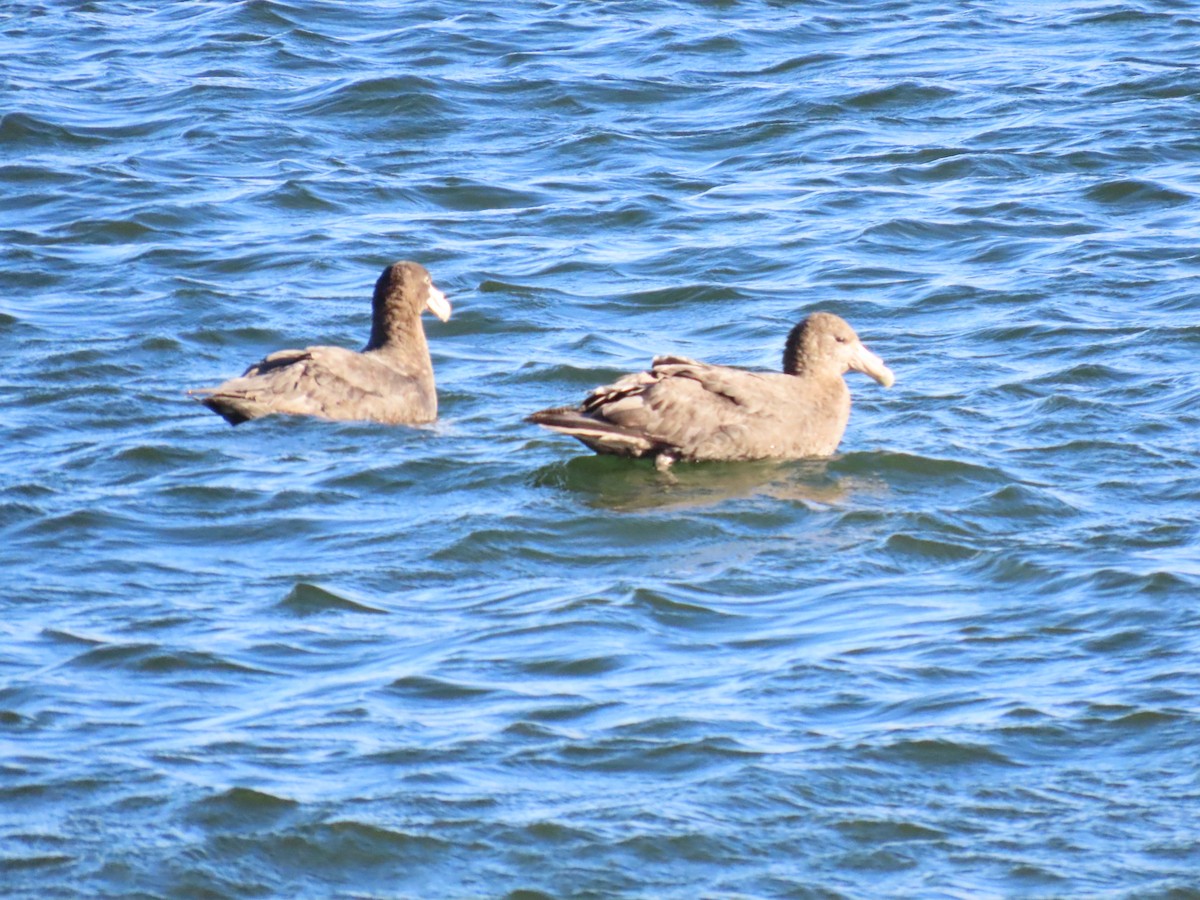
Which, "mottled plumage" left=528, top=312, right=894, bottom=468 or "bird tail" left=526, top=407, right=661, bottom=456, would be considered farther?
"mottled plumage" left=528, top=312, right=894, bottom=468

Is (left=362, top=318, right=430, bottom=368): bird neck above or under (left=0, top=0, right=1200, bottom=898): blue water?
above

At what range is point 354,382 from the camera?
12148 millimetres

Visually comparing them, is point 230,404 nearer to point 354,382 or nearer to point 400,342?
point 354,382

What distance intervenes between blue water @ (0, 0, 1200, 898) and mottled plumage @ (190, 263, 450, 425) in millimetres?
152

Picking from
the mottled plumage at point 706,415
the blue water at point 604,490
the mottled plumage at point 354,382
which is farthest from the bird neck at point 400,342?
the mottled plumage at point 706,415

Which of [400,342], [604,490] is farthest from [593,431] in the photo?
[400,342]

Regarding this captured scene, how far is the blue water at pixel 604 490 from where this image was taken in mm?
7375

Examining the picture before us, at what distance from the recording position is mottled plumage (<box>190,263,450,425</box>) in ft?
39.0

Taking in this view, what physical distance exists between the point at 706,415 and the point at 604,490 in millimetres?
657

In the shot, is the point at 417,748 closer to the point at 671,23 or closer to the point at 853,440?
the point at 853,440

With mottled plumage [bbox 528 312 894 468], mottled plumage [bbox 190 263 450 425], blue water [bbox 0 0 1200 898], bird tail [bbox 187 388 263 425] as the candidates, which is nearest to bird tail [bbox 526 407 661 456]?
mottled plumage [bbox 528 312 894 468]

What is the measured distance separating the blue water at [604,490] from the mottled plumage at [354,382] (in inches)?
6.0

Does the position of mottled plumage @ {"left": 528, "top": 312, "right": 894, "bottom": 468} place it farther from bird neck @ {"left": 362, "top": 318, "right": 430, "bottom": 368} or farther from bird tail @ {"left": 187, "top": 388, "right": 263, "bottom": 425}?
bird tail @ {"left": 187, "top": 388, "right": 263, "bottom": 425}

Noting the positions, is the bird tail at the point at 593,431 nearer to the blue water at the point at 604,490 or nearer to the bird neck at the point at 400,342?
the blue water at the point at 604,490
